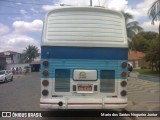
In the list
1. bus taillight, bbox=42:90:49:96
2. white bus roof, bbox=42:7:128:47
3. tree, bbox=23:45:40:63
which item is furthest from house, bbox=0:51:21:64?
bus taillight, bbox=42:90:49:96

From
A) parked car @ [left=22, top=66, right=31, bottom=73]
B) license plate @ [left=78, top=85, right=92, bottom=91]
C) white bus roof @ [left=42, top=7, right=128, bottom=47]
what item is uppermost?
white bus roof @ [left=42, top=7, right=128, bottom=47]

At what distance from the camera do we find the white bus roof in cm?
784

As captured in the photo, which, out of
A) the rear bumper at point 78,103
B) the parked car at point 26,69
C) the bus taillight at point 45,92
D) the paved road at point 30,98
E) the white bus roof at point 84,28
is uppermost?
the white bus roof at point 84,28

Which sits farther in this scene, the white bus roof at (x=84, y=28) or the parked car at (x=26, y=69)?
the parked car at (x=26, y=69)

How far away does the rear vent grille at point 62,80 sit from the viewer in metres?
7.80

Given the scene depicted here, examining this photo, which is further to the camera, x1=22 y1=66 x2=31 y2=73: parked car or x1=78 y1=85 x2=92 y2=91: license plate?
x1=22 y1=66 x2=31 y2=73: parked car

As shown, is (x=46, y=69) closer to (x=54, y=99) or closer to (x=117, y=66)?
(x=54, y=99)

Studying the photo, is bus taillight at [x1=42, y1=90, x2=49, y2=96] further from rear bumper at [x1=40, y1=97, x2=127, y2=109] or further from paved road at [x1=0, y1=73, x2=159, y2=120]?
paved road at [x1=0, y1=73, x2=159, y2=120]

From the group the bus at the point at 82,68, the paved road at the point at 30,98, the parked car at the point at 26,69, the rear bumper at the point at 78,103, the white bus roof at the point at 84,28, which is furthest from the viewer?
the parked car at the point at 26,69

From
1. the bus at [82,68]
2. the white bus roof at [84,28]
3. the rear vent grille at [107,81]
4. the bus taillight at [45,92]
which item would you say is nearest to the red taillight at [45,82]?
the bus at [82,68]

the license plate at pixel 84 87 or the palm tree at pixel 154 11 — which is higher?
the palm tree at pixel 154 11

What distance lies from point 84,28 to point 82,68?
3.52ft

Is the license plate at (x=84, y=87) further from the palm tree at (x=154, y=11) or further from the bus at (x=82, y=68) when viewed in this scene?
the palm tree at (x=154, y=11)

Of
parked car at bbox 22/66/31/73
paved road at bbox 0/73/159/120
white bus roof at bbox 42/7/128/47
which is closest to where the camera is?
white bus roof at bbox 42/7/128/47
